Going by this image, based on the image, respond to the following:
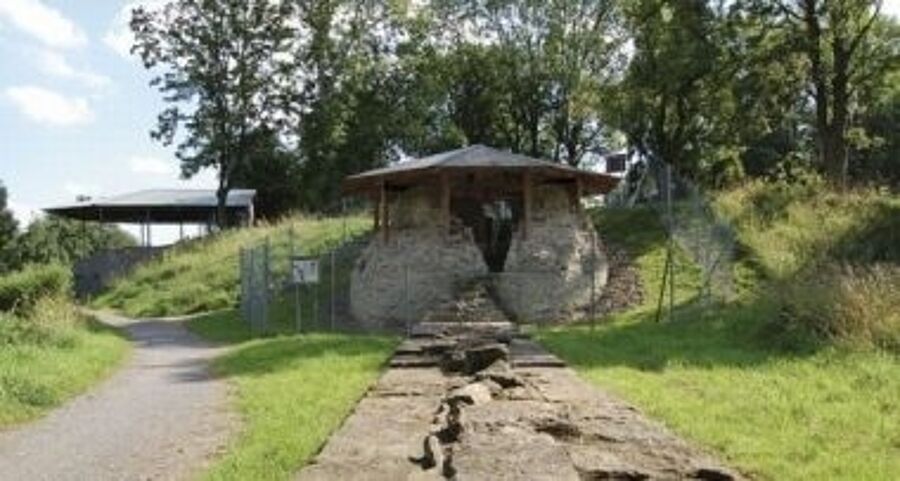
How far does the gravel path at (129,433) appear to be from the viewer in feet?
32.3

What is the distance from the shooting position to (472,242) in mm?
28891

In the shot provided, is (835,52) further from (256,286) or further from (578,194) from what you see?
(256,286)

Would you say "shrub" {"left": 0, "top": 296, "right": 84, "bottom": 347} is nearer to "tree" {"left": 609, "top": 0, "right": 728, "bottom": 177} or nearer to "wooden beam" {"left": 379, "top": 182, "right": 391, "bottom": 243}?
"wooden beam" {"left": 379, "top": 182, "right": 391, "bottom": 243}

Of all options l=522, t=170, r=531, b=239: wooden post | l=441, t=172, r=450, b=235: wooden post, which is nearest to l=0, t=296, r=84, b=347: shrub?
l=441, t=172, r=450, b=235: wooden post

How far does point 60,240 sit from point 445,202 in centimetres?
6224

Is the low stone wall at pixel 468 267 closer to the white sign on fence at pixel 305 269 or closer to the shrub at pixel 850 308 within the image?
the white sign on fence at pixel 305 269

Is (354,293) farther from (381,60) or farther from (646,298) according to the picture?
(381,60)

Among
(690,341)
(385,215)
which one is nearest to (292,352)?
(690,341)

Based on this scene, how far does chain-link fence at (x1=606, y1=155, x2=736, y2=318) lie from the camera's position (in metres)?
27.2

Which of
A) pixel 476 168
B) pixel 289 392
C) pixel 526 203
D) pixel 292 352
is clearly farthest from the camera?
pixel 526 203

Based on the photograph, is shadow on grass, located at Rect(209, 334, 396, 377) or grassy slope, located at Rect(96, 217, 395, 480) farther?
shadow on grass, located at Rect(209, 334, 396, 377)

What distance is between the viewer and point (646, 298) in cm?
2922

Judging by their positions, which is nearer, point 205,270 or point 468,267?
point 468,267

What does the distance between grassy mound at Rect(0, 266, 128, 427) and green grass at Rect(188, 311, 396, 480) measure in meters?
2.12
